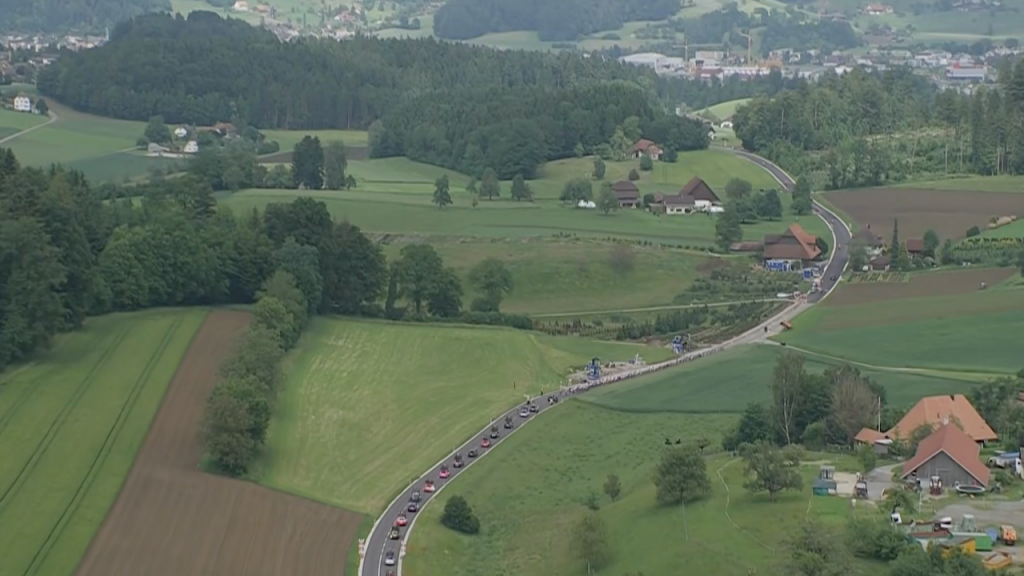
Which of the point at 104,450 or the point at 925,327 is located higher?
the point at 925,327

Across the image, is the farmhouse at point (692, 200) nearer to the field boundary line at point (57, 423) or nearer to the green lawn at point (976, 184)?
the green lawn at point (976, 184)

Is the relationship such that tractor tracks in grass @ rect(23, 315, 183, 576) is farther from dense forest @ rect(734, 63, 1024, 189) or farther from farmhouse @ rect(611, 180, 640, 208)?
dense forest @ rect(734, 63, 1024, 189)

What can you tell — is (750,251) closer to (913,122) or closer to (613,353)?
(613,353)

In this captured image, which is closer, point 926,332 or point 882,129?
point 926,332

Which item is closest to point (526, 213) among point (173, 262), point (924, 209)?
point (924, 209)

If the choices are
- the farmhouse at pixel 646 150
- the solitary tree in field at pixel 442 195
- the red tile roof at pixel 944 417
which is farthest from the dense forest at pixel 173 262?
the farmhouse at pixel 646 150

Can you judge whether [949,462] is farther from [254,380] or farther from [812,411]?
[254,380]
